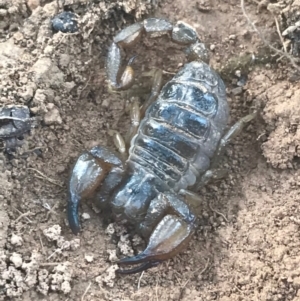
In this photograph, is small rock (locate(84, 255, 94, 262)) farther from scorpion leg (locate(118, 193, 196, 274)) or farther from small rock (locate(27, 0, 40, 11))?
small rock (locate(27, 0, 40, 11))

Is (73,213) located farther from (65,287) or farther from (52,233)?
(65,287)

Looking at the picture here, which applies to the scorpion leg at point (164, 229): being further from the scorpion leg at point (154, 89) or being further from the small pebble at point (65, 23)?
the small pebble at point (65, 23)

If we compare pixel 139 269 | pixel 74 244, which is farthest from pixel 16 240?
pixel 139 269

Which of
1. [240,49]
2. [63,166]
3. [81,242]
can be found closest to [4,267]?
[81,242]

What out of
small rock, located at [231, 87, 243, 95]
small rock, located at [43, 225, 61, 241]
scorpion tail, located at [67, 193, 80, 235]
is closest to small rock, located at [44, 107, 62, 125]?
Answer: scorpion tail, located at [67, 193, 80, 235]

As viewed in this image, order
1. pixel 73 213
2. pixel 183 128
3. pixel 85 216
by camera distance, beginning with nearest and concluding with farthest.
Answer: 1. pixel 73 213
2. pixel 85 216
3. pixel 183 128

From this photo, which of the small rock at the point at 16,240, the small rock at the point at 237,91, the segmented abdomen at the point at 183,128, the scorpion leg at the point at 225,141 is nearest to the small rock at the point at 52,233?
the small rock at the point at 16,240

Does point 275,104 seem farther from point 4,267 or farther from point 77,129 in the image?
point 4,267

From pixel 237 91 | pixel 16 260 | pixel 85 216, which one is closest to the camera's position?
pixel 16 260
